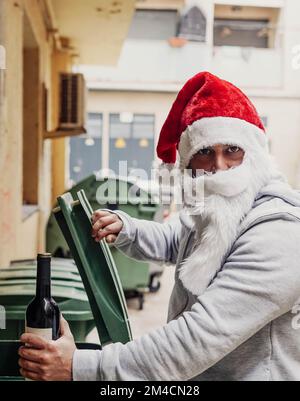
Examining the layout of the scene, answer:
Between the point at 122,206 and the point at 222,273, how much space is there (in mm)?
3153

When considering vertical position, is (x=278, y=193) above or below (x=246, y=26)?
below

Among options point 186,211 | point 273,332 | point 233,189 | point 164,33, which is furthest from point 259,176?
point 164,33

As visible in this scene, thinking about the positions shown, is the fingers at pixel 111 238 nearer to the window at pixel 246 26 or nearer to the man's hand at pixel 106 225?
the man's hand at pixel 106 225

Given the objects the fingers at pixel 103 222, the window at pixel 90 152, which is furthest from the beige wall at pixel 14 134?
the fingers at pixel 103 222

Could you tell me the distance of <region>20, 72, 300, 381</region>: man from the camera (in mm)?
1100

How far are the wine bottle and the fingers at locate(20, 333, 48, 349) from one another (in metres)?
0.05

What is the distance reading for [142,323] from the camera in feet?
13.1

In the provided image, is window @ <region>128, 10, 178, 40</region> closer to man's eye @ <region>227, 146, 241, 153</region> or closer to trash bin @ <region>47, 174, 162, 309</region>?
man's eye @ <region>227, 146, 241, 153</region>

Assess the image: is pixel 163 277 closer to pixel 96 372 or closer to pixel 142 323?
pixel 142 323

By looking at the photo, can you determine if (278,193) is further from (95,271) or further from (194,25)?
(194,25)

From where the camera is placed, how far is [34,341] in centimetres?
115

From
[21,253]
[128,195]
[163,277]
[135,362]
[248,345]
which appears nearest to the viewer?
[135,362]

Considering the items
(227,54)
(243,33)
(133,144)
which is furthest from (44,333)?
(243,33)
